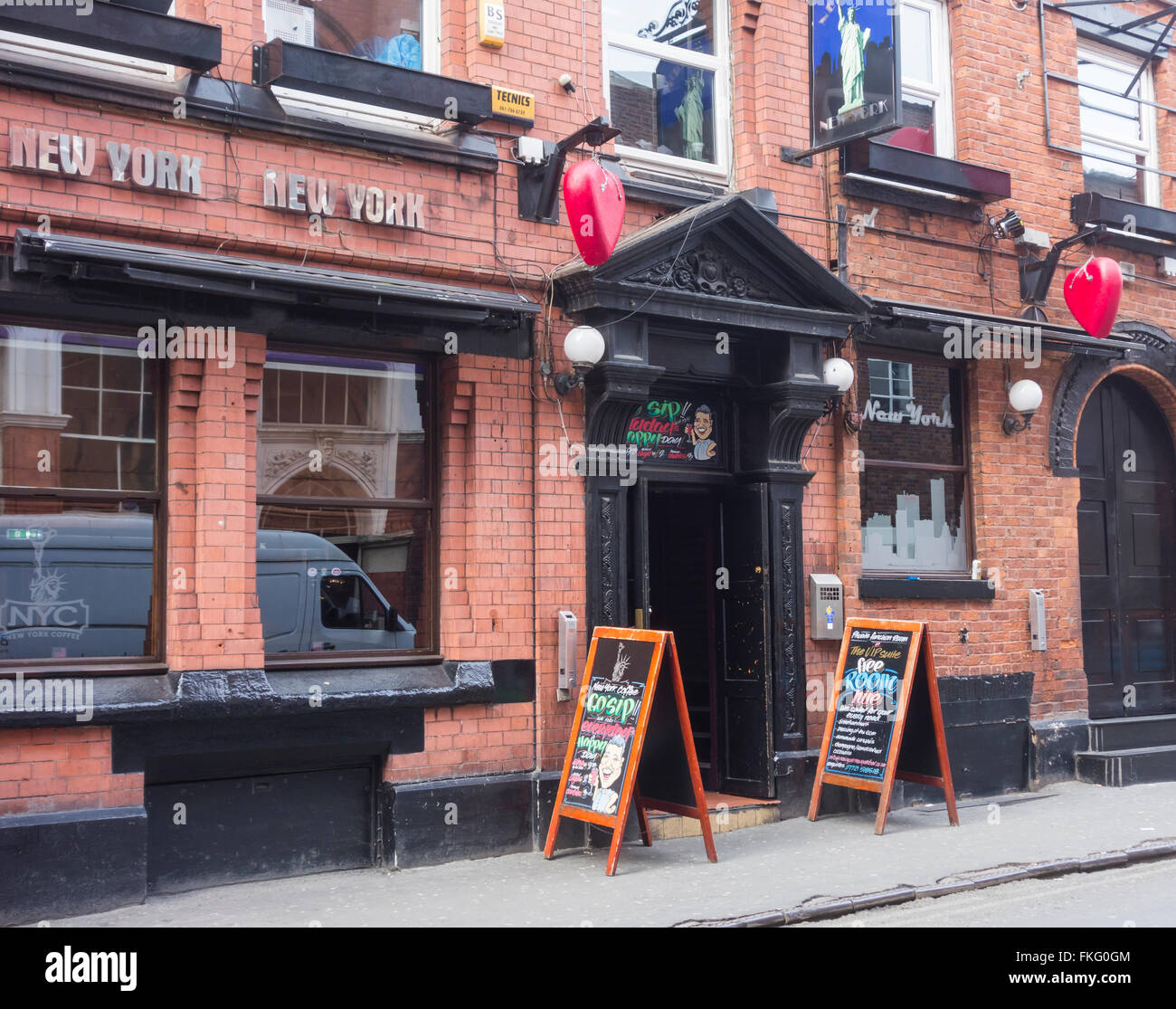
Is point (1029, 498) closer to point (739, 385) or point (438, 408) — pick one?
point (739, 385)

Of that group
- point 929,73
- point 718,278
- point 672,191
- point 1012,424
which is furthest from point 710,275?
point 929,73

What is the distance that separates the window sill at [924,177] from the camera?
1040 cm

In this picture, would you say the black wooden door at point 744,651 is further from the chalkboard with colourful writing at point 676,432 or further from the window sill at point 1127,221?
the window sill at point 1127,221

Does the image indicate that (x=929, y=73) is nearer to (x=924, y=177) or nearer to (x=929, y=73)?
(x=929, y=73)

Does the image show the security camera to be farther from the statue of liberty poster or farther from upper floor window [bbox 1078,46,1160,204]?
the statue of liberty poster

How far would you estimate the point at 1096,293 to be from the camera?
1073 cm

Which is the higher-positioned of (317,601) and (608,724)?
(317,601)

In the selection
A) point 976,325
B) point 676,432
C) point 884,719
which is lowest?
point 884,719

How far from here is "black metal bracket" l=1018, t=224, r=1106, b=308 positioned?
11281mm

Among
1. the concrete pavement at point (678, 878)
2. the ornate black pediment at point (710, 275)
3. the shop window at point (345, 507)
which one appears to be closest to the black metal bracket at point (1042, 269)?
the ornate black pediment at point (710, 275)

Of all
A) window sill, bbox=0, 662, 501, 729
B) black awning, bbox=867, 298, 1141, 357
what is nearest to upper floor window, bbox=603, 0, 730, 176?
black awning, bbox=867, 298, 1141, 357

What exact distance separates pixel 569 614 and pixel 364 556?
144cm

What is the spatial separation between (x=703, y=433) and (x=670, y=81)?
2748 mm

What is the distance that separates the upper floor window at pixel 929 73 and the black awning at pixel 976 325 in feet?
5.51
